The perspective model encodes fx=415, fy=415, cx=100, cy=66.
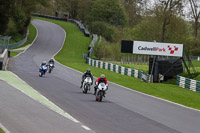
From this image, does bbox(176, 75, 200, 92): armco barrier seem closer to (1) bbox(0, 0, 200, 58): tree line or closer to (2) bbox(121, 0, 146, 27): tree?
(1) bbox(0, 0, 200, 58): tree line

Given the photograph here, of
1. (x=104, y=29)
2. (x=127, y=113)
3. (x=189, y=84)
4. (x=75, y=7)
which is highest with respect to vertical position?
(x=75, y=7)

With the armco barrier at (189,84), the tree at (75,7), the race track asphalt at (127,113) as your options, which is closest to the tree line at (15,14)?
the tree at (75,7)

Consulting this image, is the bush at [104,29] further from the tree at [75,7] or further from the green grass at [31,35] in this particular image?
the green grass at [31,35]

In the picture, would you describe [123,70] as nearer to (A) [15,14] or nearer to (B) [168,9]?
(B) [168,9]

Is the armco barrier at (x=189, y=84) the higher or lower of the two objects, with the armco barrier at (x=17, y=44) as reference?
lower

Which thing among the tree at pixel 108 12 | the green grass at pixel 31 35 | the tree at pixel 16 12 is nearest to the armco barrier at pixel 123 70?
the green grass at pixel 31 35

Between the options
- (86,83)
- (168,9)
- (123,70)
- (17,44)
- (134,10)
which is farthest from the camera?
(134,10)

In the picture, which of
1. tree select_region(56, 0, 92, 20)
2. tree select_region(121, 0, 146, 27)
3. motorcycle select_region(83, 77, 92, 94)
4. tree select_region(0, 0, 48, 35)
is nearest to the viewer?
motorcycle select_region(83, 77, 92, 94)

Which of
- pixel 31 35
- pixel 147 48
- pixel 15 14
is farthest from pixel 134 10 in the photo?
pixel 147 48

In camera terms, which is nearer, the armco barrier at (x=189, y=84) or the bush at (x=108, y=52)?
the armco barrier at (x=189, y=84)

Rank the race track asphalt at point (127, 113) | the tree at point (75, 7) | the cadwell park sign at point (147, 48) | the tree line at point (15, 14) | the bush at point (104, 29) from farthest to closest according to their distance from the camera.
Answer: the tree at point (75, 7) < the bush at point (104, 29) < the tree line at point (15, 14) < the cadwell park sign at point (147, 48) < the race track asphalt at point (127, 113)

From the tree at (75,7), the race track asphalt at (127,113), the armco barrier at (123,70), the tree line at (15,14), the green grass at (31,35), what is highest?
the tree at (75,7)

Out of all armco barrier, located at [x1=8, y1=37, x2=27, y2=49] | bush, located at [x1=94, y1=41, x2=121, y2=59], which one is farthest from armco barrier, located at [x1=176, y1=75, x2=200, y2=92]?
armco barrier, located at [x1=8, y1=37, x2=27, y2=49]

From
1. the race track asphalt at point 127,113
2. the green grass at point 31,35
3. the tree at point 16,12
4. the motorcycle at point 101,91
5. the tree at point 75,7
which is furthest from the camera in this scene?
the tree at point 75,7
